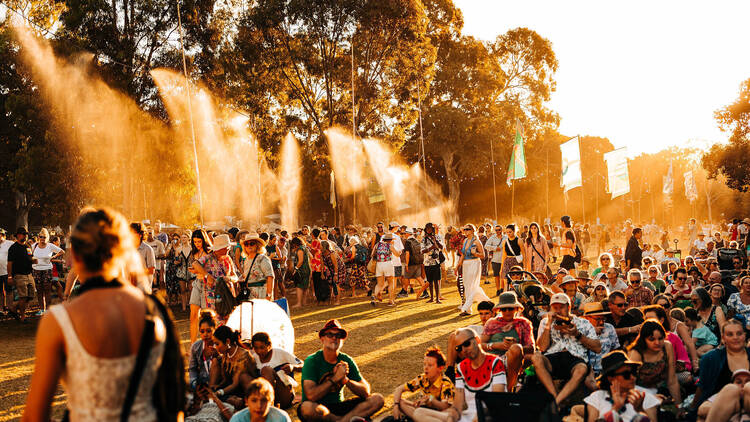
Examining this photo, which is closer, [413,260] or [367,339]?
[367,339]

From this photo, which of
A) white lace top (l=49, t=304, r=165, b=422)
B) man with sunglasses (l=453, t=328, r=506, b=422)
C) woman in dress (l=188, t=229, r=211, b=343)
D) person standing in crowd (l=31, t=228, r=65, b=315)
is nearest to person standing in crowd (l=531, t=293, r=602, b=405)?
man with sunglasses (l=453, t=328, r=506, b=422)

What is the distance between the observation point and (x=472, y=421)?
6031 millimetres

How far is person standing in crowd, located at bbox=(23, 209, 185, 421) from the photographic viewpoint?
Answer: 7.65ft

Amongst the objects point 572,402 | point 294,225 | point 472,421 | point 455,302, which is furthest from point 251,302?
point 294,225

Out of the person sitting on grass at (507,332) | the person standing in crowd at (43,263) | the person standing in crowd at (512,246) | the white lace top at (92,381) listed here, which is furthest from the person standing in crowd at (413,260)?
the white lace top at (92,381)

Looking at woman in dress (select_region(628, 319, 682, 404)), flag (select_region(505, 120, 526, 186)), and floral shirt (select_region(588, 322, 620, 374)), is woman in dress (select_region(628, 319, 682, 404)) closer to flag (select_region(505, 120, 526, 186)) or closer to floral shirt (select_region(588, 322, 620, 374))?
floral shirt (select_region(588, 322, 620, 374))

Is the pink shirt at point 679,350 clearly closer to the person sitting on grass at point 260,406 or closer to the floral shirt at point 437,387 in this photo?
the floral shirt at point 437,387

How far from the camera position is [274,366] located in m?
7.39

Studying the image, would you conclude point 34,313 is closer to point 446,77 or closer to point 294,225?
point 446,77

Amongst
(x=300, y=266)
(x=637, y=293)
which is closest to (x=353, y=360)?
(x=637, y=293)

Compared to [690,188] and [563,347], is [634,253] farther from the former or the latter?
[690,188]

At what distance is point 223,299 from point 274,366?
151 cm

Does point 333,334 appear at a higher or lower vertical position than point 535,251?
lower

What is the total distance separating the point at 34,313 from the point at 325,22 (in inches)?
763
